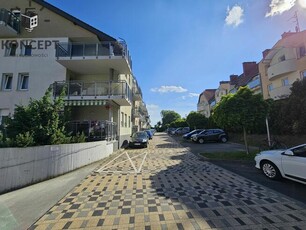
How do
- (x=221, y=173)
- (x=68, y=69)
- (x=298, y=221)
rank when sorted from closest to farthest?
(x=298, y=221) → (x=221, y=173) → (x=68, y=69)

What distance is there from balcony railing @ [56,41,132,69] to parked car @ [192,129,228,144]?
1290 cm

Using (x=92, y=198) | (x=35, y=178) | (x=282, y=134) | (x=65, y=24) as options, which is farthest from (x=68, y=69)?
(x=282, y=134)

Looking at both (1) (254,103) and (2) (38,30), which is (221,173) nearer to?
(1) (254,103)

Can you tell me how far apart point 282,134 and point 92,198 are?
63.8 ft

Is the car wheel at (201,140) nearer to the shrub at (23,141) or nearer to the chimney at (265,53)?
the chimney at (265,53)

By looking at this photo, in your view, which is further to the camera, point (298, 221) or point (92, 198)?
point (92, 198)

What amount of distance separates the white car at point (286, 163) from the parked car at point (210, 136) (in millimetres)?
14840

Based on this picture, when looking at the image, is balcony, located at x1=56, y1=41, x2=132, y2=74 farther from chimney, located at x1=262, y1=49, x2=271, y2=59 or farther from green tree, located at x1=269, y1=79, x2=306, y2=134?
chimney, located at x1=262, y1=49, x2=271, y2=59

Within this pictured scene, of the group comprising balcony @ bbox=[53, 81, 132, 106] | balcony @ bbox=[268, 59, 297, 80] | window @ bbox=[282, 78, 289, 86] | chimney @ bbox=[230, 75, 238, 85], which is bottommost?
balcony @ bbox=[53, 81, 132, 106]

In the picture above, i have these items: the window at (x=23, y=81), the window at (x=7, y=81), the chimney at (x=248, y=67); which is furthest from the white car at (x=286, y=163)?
the chimney at (x=248, y=67)

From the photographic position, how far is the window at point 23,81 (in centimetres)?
1573

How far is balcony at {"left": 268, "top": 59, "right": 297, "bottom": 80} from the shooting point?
2131 cm

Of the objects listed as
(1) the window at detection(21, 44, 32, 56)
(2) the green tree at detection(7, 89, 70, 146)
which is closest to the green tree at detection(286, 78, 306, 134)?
(2) the green tree at detection(7, 89, 70, 146)

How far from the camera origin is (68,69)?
52.3ft
